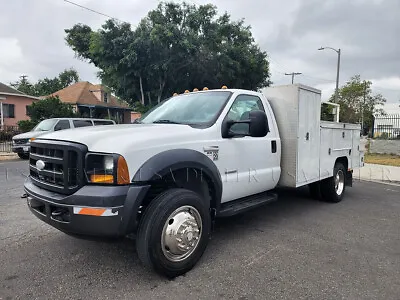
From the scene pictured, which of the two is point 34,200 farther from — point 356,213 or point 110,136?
point 356,213

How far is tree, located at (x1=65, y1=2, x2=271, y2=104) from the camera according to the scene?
1920cm

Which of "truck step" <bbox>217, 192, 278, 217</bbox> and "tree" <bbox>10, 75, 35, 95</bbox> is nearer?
"truck step" <bbox>217, 192, 278, 217</bbox>

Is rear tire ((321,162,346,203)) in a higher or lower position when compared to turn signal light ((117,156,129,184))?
lower

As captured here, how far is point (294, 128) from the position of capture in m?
4.88

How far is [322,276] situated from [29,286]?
9.42 ft

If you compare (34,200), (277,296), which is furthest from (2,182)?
(277,296)

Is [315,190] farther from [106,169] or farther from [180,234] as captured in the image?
[106,169]

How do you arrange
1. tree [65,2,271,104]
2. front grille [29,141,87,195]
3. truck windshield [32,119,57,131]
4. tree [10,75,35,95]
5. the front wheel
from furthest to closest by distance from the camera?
tree [10,75,35,95]
tree [65,2,271,104]
the front wheel
truck windshield [32,119,57,131]
front grille [29,141,87,195]

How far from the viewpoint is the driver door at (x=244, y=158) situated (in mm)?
3910

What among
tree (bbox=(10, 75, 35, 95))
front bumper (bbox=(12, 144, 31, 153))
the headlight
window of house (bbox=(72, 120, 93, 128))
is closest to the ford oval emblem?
Result: the headlight

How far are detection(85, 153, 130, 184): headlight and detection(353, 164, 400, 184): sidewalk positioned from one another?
31.4 ft

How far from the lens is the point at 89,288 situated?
118 inches

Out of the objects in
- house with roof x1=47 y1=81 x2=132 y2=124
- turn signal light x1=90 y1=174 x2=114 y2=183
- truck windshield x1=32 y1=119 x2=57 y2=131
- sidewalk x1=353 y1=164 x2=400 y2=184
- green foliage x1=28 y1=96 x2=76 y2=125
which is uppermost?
house with roof x1=47 y1=81 x2=132 y2=124

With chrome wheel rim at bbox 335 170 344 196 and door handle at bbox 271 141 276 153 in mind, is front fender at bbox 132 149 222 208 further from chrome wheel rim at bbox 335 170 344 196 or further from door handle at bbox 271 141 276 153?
chrome wheel rim at bbox 335 170 344 196
